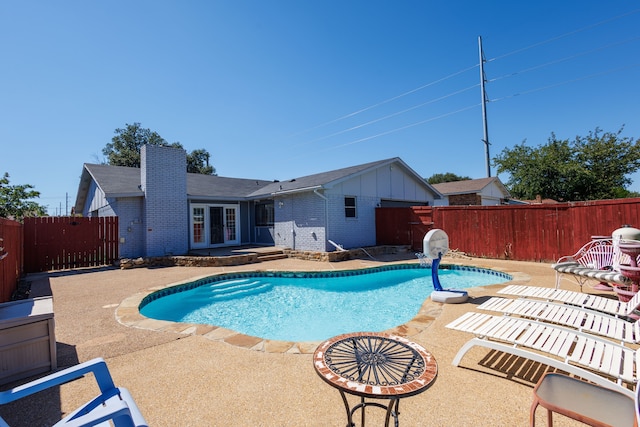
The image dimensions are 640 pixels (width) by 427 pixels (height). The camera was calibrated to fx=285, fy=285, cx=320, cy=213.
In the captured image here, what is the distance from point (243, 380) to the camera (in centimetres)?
287

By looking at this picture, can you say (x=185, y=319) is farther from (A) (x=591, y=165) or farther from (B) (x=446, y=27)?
(A) (x=591, y=165)

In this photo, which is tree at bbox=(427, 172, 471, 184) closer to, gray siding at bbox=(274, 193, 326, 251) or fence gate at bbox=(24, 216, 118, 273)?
gray siding at bbox=(274, 193, 326, 251)

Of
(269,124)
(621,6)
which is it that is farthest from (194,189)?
(621,6)

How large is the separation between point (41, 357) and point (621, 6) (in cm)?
2226

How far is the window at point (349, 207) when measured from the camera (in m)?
13.0

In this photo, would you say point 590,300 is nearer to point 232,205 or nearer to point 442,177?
point 232,205

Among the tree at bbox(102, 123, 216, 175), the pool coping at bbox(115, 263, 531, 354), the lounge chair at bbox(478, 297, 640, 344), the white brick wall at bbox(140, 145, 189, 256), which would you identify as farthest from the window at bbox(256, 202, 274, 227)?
the tree at bbox(102, 123, 216, 175)

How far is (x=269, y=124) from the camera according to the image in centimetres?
1903

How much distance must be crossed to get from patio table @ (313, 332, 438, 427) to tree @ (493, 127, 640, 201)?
87.6 ft

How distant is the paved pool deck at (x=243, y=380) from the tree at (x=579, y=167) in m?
23.9

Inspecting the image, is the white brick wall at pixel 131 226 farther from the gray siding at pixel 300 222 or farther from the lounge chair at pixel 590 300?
the lounge chair at pixel 590 300

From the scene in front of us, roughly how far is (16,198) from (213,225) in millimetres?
8851

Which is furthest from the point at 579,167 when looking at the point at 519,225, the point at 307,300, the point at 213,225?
the point at 213,225

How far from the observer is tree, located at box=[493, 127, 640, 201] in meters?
20.9
